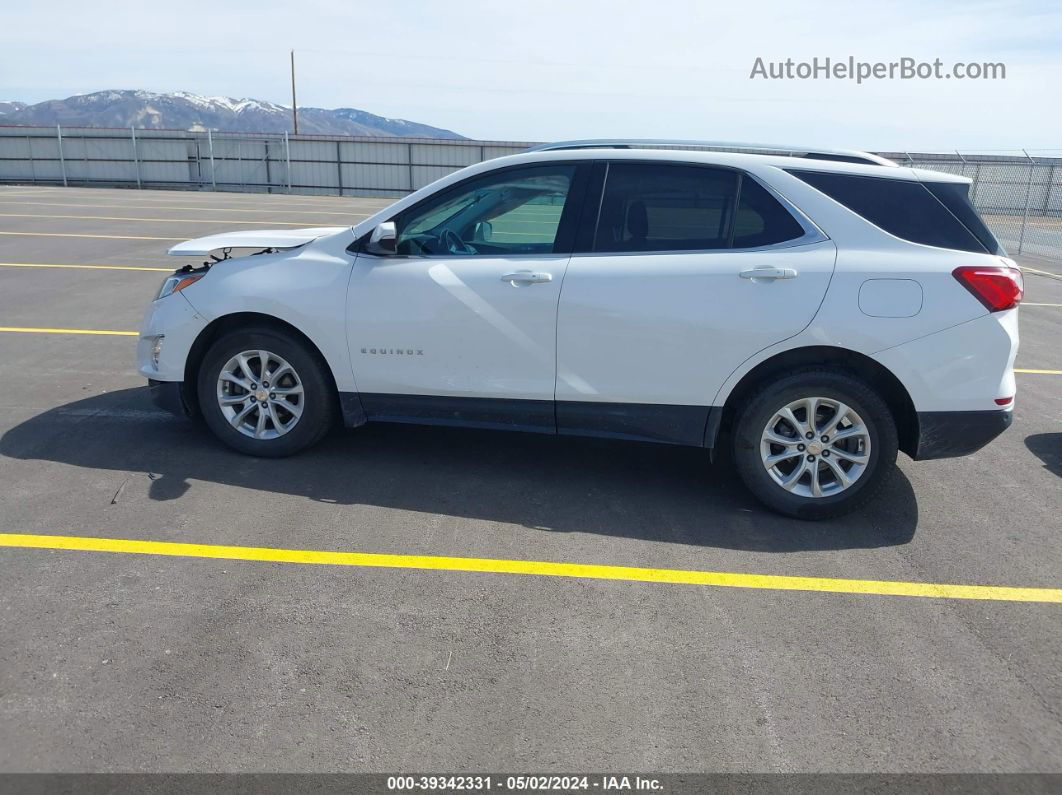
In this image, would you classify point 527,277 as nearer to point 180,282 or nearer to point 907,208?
point 907,208

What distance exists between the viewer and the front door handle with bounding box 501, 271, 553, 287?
4777 millimetres

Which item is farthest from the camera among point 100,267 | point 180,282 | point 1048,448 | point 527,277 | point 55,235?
point 55,235

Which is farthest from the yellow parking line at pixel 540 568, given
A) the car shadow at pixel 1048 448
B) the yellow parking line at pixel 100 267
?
the yellow parking line at pixel 100 267

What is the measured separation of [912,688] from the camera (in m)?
3.29

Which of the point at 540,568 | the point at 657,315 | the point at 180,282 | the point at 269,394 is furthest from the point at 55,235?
the point at 540,568

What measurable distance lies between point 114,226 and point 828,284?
16727mm

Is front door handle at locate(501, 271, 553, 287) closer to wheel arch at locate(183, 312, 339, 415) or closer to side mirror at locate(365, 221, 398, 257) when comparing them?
side mirror at locate(365, 221, 398, 257)

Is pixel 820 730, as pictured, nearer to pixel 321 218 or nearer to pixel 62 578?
pixel 62 578

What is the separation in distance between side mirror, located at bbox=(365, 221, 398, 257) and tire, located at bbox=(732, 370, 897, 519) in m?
2.10

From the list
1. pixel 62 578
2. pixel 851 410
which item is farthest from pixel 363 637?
pixel 851 410

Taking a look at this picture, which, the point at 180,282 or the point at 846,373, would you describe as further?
the point at 180,282

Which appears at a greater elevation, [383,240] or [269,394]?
[383,240]

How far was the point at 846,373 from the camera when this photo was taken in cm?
463

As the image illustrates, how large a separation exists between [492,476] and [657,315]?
1.37m
